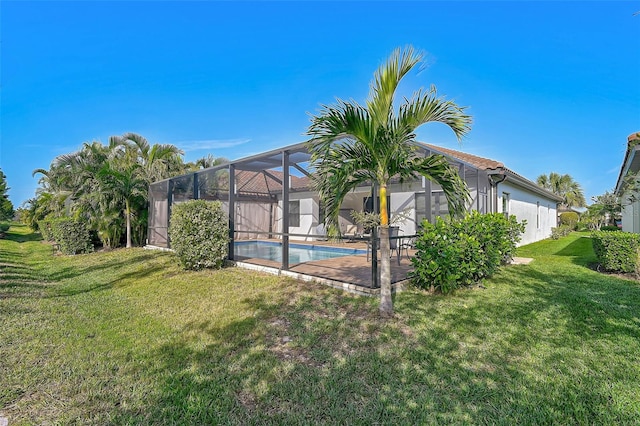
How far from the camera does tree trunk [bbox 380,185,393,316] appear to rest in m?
4.92

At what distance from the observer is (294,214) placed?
18.8 meters

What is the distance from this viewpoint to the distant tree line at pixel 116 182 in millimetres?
13820

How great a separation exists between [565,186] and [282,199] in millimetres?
48235

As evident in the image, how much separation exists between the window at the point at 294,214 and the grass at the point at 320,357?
38.0ft

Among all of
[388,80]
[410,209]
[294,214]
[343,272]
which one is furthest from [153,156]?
[388,80]

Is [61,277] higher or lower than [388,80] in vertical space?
lower

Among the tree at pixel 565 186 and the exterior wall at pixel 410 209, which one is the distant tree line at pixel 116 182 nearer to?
the exterior wall at pixel 410 209

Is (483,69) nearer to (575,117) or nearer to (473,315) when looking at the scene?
(575,117)

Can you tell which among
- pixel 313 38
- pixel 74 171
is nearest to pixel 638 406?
pixel 313 38

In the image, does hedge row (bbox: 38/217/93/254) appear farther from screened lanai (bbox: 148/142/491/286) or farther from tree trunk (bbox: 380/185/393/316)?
tree trunk (bbox: 380/185/393/316)

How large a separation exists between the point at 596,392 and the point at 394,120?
386 cm

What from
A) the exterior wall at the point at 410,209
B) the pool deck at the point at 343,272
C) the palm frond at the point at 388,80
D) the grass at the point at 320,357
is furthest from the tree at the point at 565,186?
the palm frond at the point at 388,80

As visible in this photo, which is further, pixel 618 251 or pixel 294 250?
pixel 294 250

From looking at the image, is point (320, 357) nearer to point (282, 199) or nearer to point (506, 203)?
point (282, 199)
